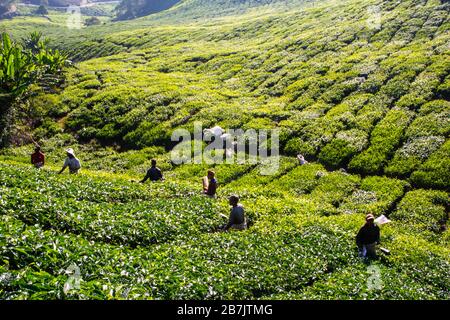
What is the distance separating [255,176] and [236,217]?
12.9 meters

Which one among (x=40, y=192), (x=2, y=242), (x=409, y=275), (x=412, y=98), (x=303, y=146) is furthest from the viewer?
(x=412, y=98)

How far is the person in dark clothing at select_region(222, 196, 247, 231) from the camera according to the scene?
64.9 feet

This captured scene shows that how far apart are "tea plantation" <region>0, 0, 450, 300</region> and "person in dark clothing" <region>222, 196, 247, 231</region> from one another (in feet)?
1.63

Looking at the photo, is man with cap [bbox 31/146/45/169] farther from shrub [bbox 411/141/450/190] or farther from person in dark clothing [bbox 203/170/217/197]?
shrub [bbox 411/141/450/190]

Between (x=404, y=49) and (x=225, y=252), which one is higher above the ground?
(x=404, y=49)

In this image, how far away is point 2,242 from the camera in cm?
1242

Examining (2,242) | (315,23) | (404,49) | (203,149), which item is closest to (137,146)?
(203,149)

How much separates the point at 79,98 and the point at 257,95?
22.5m

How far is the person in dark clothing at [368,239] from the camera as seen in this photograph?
18359mm

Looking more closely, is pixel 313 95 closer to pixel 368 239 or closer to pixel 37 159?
pixel 368 239

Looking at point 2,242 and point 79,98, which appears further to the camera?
point 79,98

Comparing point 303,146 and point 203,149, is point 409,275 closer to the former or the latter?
point 303,146

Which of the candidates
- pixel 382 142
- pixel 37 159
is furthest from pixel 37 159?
pixel 382 142

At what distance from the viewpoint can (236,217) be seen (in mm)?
20016
